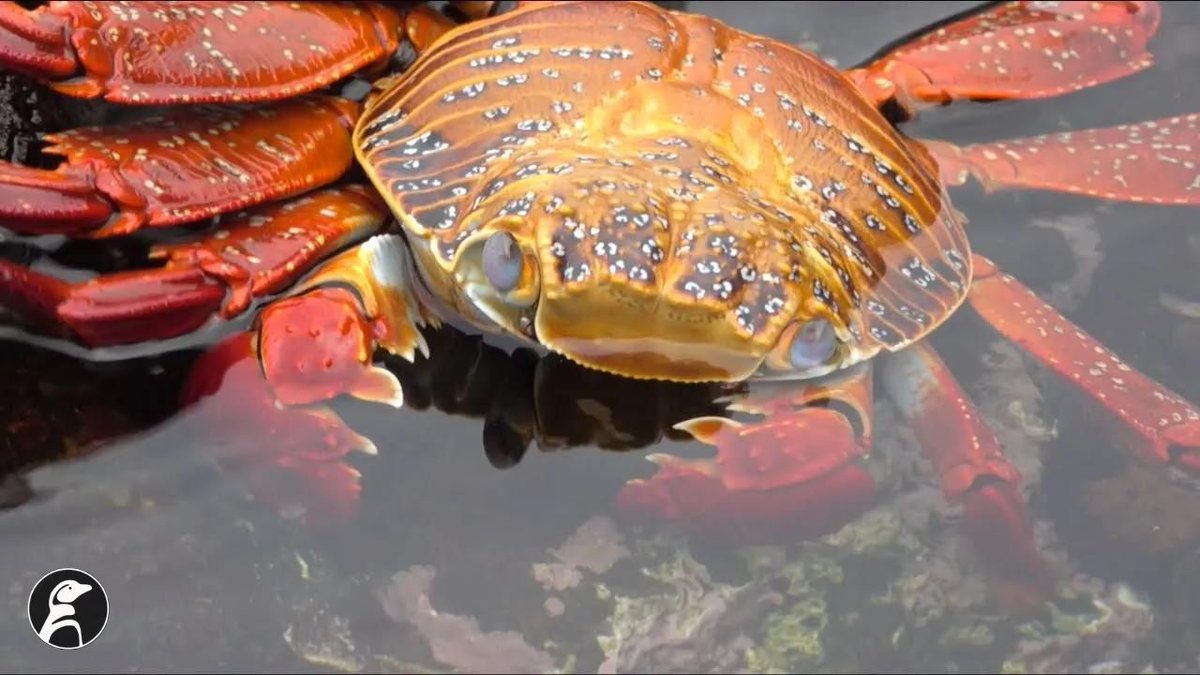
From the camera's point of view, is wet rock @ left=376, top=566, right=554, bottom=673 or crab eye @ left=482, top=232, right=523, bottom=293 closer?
wet rock @ left=376, top=566, right=554, bottom=673

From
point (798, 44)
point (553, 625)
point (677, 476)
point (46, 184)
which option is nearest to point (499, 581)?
point (553, 625)

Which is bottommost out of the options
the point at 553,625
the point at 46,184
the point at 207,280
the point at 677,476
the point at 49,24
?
the point at 553,625

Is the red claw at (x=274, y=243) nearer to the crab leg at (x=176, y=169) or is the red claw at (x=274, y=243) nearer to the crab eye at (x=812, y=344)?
the crab leg at (x=176, y=169)

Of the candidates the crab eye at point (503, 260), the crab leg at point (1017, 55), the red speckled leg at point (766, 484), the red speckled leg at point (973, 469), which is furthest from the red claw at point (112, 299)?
the crab leg at point (1017, 55)

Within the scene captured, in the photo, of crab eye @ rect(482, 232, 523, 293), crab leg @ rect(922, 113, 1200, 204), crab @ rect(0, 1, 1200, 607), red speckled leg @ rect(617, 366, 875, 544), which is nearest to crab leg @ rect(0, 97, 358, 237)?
crab @ rect(0, 1, 1200, 607)

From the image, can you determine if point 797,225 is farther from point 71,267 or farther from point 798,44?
point 71,267

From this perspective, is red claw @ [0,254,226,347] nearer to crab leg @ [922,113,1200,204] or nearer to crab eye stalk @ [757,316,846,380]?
crab eye stalk @ [757,316,846,380]

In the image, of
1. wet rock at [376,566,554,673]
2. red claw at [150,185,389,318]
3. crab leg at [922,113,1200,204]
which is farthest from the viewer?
crab leg at [922,113,1200,204]
